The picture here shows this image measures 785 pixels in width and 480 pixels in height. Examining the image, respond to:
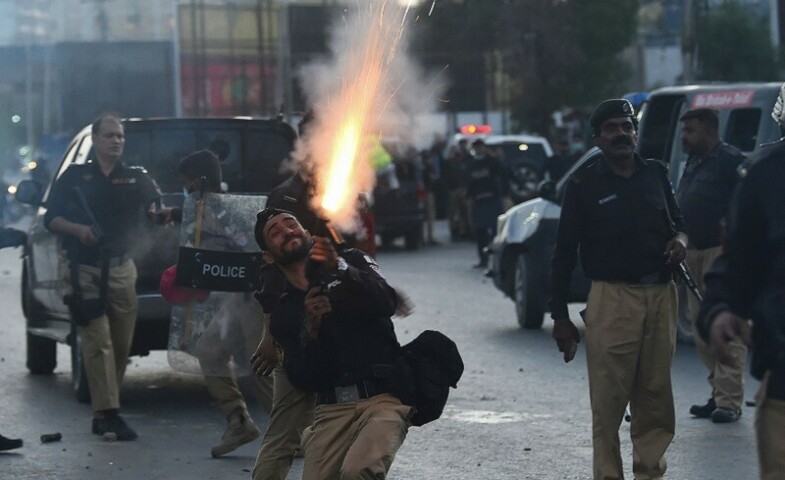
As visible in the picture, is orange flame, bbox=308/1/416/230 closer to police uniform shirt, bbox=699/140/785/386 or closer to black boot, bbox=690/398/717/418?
police uniform shirt, bbox=699/140/785/386

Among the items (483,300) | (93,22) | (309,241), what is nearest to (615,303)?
(309,241)

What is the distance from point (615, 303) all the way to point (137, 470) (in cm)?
281

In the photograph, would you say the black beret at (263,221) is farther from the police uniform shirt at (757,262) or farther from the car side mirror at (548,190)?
the car side mirror at (548,190)

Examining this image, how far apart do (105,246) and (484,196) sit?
13848mm

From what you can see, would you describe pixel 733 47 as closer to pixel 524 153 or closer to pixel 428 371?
pixel 524 153

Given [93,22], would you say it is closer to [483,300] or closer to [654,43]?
[654,43]

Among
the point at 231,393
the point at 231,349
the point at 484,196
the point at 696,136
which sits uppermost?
the point at 696,136

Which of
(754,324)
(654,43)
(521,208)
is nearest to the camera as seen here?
(754,324)

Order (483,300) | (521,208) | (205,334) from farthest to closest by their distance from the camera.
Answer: (483,300) < (521,208) < (205,334)

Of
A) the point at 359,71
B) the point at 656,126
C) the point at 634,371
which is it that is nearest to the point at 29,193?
the point at 359,71

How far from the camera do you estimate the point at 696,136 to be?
33.8ft

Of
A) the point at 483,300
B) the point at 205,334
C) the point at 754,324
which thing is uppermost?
the point at 754,324

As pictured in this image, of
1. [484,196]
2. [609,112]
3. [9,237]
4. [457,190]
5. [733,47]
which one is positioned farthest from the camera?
[733,47]

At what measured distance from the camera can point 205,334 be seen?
9.23 m
